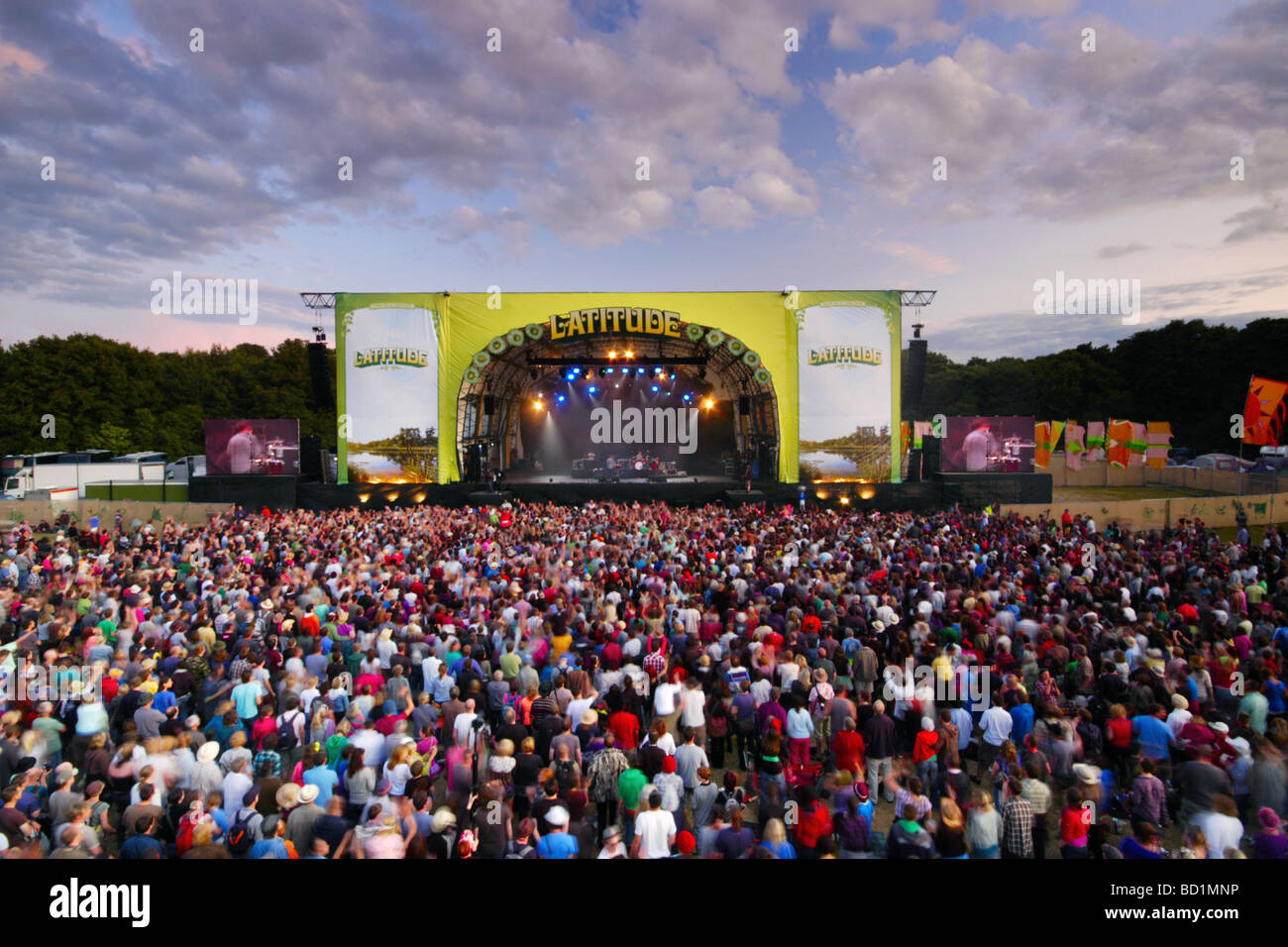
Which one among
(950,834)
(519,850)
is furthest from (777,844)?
(519,850)

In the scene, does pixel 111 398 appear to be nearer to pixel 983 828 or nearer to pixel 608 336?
pixel 608 336

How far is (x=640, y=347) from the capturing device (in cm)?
2700

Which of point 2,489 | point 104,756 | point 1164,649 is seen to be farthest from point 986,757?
point 2,489

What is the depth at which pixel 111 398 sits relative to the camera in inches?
1708

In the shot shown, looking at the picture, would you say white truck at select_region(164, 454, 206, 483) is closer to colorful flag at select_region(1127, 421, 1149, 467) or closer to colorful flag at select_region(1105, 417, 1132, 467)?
colorful flag at select_region(1105, 417, 1132, 467)

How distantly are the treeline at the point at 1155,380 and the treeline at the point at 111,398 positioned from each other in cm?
5285

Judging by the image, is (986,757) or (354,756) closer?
(354,756)

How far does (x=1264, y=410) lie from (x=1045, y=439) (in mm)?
13914

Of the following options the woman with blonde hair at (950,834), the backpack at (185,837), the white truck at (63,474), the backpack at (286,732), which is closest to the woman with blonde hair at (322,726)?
the backpack at (286,732)

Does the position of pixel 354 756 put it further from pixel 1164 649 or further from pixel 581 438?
pixel 581 438

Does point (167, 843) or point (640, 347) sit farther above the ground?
point (640, 347)

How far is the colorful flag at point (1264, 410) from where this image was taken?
21.3 metres

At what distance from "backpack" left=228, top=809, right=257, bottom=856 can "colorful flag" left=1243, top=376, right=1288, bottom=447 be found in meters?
27.3

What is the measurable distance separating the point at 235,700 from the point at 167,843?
1.61m
